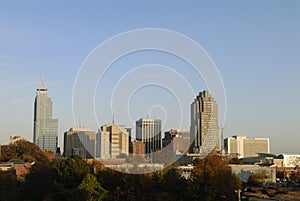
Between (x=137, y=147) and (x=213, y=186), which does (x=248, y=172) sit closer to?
(x=137, y=147)

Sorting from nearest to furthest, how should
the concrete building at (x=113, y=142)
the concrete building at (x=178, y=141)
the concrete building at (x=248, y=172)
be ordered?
the concrete building at (x=113, y=142) → the concrete building at (x=248, y=172) → the concrete building at (x=178, y=141)

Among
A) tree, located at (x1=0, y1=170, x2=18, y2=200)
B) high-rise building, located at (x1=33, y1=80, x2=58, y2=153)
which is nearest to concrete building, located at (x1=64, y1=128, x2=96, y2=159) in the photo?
tree, located at (x1=0, y1=170, x2=18, y2=200)

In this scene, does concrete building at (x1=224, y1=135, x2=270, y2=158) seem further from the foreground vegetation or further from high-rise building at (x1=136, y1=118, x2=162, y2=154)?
the foreground vegetation

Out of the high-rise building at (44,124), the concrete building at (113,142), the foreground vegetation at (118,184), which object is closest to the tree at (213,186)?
the foreground vegetation at (118,184)

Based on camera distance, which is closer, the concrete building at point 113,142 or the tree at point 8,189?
the tree at point 8,189

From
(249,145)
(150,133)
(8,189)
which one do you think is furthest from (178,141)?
(249,145)

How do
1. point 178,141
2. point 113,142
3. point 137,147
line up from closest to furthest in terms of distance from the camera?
point 137,147
point 178,141
point 113,142

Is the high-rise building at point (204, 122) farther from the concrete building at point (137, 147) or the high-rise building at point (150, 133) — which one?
the concrete building at point (137, 147)
